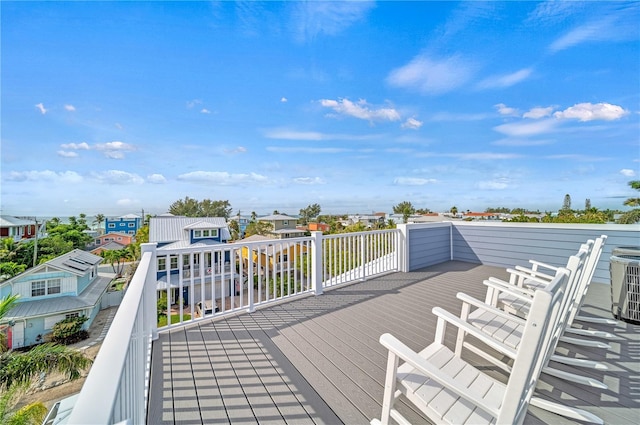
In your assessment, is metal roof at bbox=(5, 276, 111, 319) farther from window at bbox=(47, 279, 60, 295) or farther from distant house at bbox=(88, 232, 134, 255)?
distant house at bbox=(88, 232, 134, 255)

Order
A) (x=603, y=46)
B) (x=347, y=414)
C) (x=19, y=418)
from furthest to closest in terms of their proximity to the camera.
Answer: (x=603, y=46)
(x=19, y=418)
(x=347, y=414)

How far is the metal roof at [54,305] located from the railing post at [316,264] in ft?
46.0

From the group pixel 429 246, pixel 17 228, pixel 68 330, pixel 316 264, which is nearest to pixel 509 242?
pixel 429 246

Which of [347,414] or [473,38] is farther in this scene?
[473,38]

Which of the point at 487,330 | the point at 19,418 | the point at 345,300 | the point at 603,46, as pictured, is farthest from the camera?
the point at 603,46

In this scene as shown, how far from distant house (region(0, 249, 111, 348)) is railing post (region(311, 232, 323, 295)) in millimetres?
12648

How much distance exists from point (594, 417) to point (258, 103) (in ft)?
49.0

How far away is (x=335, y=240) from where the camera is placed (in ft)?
14.9

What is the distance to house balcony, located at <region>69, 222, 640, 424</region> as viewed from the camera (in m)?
1.36

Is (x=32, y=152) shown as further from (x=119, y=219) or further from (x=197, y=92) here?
(x=197, y=92)

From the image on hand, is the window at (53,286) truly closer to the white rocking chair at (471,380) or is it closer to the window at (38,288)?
the window at (38,288)

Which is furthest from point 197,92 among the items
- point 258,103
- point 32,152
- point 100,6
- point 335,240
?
point 335,240

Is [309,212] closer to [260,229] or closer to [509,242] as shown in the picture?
[260,229]

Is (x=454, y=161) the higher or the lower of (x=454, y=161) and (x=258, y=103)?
the lower
